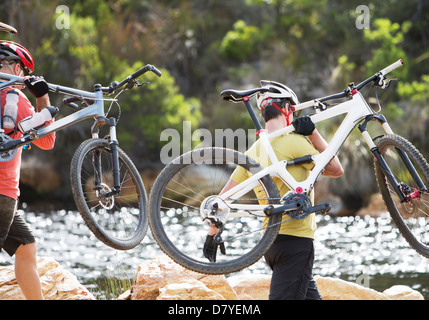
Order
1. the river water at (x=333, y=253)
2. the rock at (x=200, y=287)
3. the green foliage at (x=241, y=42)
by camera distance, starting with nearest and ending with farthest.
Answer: the rock at (x=200, y=287)
the river water at (x=333, y=253)
the green foliage at (x=241, y=42)

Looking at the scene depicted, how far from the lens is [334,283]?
7.46 metres

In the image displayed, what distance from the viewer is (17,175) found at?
3.99 metres

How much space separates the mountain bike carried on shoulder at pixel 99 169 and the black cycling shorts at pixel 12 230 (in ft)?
1.05

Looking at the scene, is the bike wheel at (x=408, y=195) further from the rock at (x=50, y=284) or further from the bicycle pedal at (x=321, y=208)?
the rock at (x=50, y=284)

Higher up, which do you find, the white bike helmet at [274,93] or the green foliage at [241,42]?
the green foliage at [241,42]

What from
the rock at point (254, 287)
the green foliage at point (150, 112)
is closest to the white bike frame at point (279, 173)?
the rock at point (254, 287)

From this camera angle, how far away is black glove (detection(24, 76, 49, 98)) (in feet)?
12.6

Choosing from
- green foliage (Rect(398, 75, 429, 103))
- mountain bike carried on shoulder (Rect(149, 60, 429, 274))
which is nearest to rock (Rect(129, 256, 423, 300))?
mountain bike carried on shoulder (Rect(149, 60, 429, 274))

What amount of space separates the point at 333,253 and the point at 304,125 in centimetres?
1114

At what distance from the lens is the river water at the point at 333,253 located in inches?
476

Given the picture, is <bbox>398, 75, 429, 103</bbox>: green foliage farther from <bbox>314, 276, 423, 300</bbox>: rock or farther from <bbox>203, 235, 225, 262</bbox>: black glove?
<bbox>203, 235, 225, 262</bbox>: black glove

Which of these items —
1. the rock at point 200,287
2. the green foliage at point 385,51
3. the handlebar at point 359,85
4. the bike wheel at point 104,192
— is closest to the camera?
the bike wheel at point 104,192

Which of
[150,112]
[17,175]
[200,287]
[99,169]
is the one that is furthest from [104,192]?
[150,112]

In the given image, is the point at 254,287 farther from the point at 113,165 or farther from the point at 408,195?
the point at 113,165
